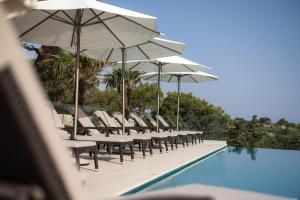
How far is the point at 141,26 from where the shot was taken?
8.26m

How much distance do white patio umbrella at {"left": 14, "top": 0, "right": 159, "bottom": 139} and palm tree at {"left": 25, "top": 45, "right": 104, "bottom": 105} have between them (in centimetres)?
1037

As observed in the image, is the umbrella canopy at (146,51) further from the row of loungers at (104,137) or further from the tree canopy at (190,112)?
the tree canopy at (190,112)

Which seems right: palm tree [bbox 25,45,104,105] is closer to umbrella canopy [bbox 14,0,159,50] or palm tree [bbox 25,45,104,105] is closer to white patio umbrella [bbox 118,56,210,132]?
white patio umbrella [bbox 118,56,210,132]

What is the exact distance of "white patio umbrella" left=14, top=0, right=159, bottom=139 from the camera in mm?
7735

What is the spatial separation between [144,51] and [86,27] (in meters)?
2.70

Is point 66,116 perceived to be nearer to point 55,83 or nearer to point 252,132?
point 252,132

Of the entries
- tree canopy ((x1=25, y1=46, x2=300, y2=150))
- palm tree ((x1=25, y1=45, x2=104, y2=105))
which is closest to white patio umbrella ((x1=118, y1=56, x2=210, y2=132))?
tree canopy ((x1=25, y1=46, x2=300, y2=150))

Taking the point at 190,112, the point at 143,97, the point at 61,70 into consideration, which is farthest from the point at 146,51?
the point at 143,97

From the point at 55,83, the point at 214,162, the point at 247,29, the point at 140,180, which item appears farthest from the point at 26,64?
the point at 247,29

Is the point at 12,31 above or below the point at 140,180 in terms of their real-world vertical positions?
above

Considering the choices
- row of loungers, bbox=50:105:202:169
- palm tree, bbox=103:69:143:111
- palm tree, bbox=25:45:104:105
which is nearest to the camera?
row of loungers, bbox=50:105:202:169

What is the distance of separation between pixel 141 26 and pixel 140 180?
3566 millimetres

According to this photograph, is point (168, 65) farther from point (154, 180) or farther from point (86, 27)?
point (154, 180)

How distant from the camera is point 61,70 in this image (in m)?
21.2
